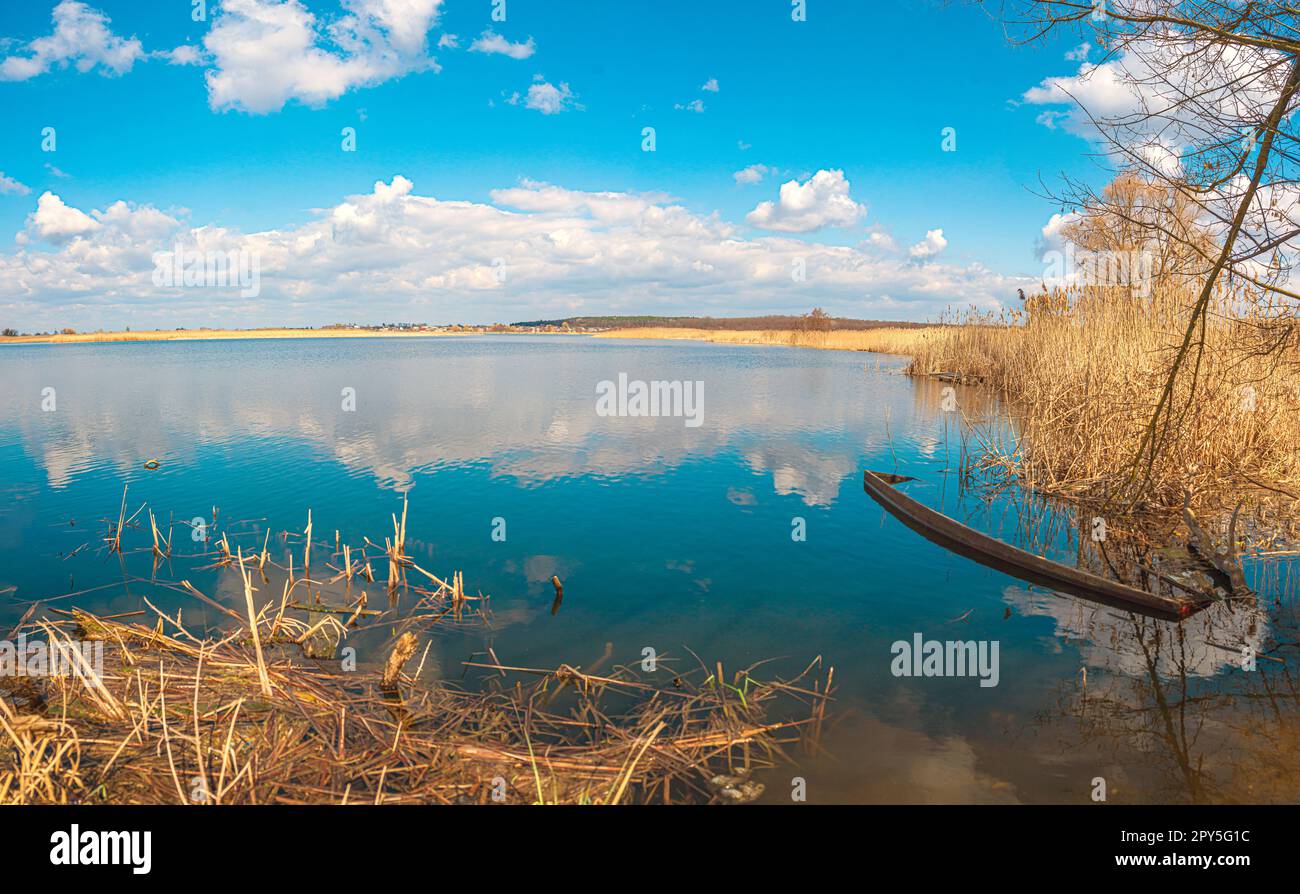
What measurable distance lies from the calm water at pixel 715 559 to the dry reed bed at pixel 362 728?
0.57m

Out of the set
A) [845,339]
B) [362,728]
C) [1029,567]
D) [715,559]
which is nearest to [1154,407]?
[1029,567]

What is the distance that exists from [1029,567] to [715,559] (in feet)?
15.8

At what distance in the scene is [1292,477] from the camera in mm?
11281

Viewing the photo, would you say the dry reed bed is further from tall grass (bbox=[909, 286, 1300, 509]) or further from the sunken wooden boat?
tall grass (bbox=[909, 286, 1300, 509])

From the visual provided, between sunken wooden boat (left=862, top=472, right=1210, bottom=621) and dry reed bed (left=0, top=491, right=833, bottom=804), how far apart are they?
4590mm

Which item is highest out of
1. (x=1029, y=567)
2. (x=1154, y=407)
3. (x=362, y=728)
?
(x=1154, y=407)

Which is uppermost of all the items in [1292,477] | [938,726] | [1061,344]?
[1061,344]

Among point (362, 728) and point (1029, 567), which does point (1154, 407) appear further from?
point (362, 728)

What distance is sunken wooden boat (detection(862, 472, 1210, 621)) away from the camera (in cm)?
803

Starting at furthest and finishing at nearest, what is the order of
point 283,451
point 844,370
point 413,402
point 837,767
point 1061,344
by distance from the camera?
point 844,370 → point 413,402 → point 283,451 → point 1061,344 → point 837,767

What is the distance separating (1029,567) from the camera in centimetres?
970
